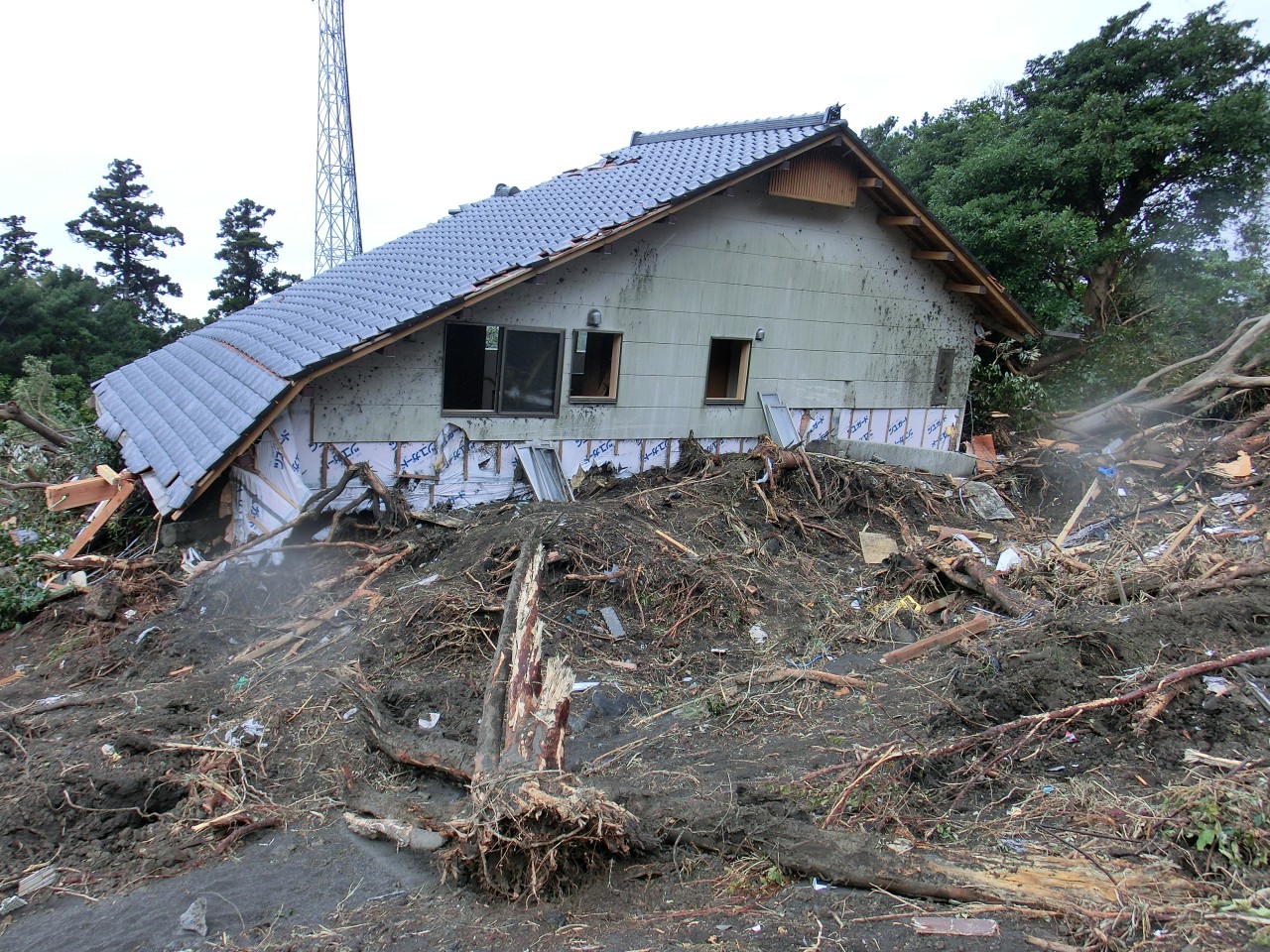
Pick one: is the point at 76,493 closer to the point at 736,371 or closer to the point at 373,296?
the point at 373,296

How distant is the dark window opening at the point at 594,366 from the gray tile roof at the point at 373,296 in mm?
A: 1493

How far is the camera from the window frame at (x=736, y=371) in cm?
1258

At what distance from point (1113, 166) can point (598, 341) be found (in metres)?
13.3

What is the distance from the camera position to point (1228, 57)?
18.0 metres

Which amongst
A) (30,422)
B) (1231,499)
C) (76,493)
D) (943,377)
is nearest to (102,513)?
(76,493)

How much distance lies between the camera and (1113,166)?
1819cm

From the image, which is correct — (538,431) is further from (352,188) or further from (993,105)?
(352,188)

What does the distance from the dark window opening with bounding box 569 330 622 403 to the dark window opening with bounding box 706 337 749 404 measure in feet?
5.42

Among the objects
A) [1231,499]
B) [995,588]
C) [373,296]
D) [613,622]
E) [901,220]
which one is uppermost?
[901,220]

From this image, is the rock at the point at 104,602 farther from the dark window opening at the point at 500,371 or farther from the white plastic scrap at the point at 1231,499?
the white plastic scrap at the point at 1231,499

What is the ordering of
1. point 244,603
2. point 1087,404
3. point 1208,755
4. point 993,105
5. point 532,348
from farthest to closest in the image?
point 993,105 < point 1087,404 < point 532,348 < point 244,603 < point 1208,755

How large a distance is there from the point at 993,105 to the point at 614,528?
20.1 m

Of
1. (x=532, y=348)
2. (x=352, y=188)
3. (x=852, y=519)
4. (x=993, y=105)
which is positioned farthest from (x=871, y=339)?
(x=352, y=188)

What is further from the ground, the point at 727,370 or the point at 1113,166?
the point at 1113,166
